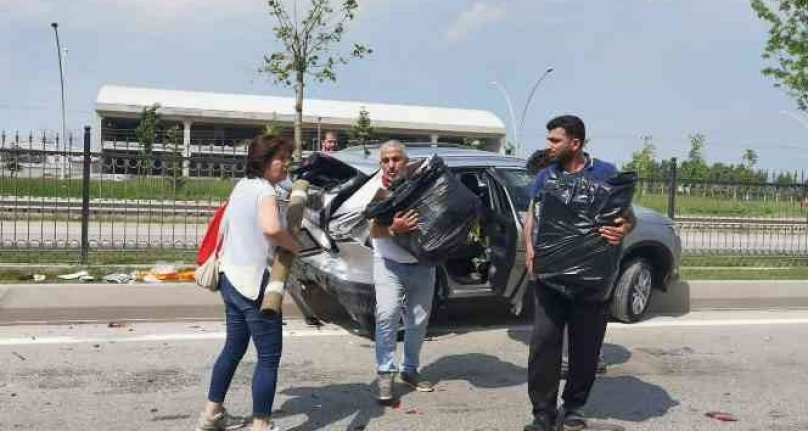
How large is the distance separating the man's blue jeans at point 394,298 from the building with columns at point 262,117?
48082mm

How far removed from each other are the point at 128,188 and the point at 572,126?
6787mm

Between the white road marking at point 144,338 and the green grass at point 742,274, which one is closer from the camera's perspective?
the white road marking at point 144,338

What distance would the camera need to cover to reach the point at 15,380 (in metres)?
5.63

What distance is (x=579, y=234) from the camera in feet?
15.1

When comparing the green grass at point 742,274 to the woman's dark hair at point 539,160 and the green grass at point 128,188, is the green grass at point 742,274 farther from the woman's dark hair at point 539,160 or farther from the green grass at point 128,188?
the green grass at point 128,188

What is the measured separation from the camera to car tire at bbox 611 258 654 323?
798 cm

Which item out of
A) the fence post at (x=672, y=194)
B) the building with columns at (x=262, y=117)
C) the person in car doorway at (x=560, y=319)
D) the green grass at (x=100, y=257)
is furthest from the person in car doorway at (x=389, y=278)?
the building with columns at (x=262, y=117)

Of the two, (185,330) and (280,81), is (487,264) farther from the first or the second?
(280,81)

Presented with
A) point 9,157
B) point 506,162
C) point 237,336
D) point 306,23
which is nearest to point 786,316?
point 506,162

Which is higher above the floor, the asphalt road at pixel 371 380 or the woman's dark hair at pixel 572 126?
the woman's dark hair at pixel 572 126

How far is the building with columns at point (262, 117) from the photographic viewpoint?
193 feet

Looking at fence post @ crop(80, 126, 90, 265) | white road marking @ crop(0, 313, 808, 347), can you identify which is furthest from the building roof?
white road marking @ crop(0, 313, 808, 347)

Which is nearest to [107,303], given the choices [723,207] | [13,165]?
[13,165]

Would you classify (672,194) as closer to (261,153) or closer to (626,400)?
(626,400)
